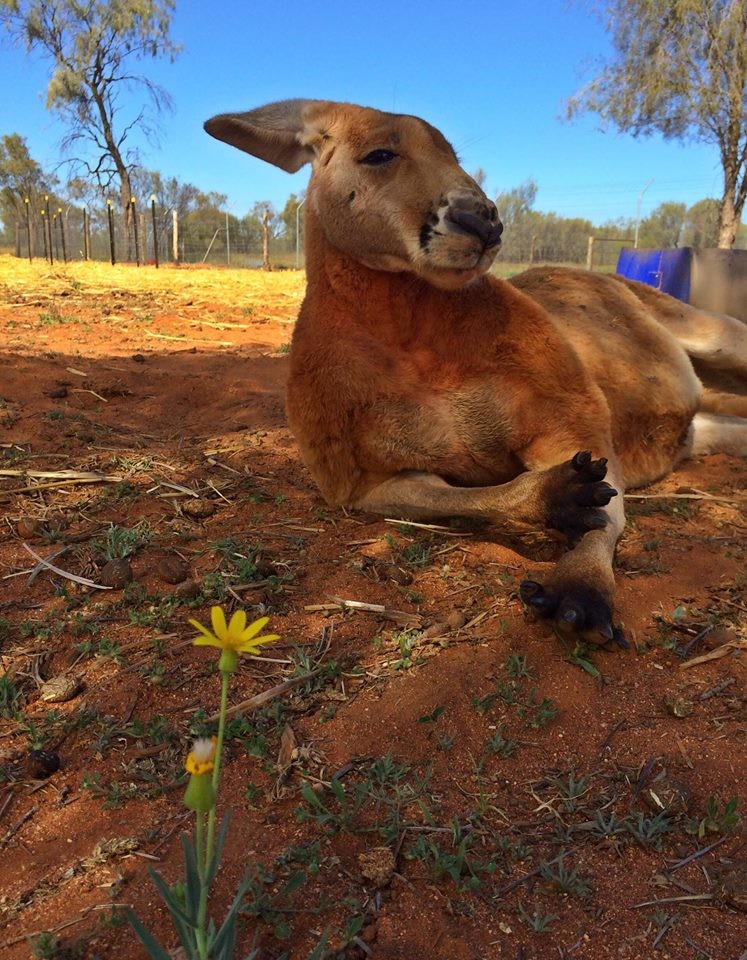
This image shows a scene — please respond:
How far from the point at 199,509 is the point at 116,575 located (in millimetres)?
713

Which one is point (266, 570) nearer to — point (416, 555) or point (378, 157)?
point (416, 555)

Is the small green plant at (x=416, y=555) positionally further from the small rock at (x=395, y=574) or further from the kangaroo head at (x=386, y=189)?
the kangaroo head at (x=386, y=189)

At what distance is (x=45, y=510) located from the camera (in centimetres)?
321

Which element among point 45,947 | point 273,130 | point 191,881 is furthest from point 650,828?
point 273,130

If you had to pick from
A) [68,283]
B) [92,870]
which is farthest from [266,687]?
[68,283]

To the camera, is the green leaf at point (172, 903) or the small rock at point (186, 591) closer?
the green leaf at point (172, 903)

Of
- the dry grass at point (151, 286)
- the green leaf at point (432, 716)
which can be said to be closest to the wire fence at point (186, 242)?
the dry grass at point (151, 286)

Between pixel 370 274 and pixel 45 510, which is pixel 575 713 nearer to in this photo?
→ pixel 370 274

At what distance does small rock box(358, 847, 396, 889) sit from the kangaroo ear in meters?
2.90

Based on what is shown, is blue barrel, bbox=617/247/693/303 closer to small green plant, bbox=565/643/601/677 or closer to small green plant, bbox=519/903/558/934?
small green plant, bbox=565/643/601/677

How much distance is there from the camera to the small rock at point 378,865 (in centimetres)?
136

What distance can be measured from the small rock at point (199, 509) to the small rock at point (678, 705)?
6.86 feet

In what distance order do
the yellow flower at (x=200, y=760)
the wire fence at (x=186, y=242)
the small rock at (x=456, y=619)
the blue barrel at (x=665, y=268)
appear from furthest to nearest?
1. the wire fence at (x=186, y=242)
2. the blue barrel at (x=665, y=268)
3. the small rock at (x=456, y=619)
4. the yellow flower at (x=200, y=760)

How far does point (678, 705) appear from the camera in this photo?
1819 millimetres
